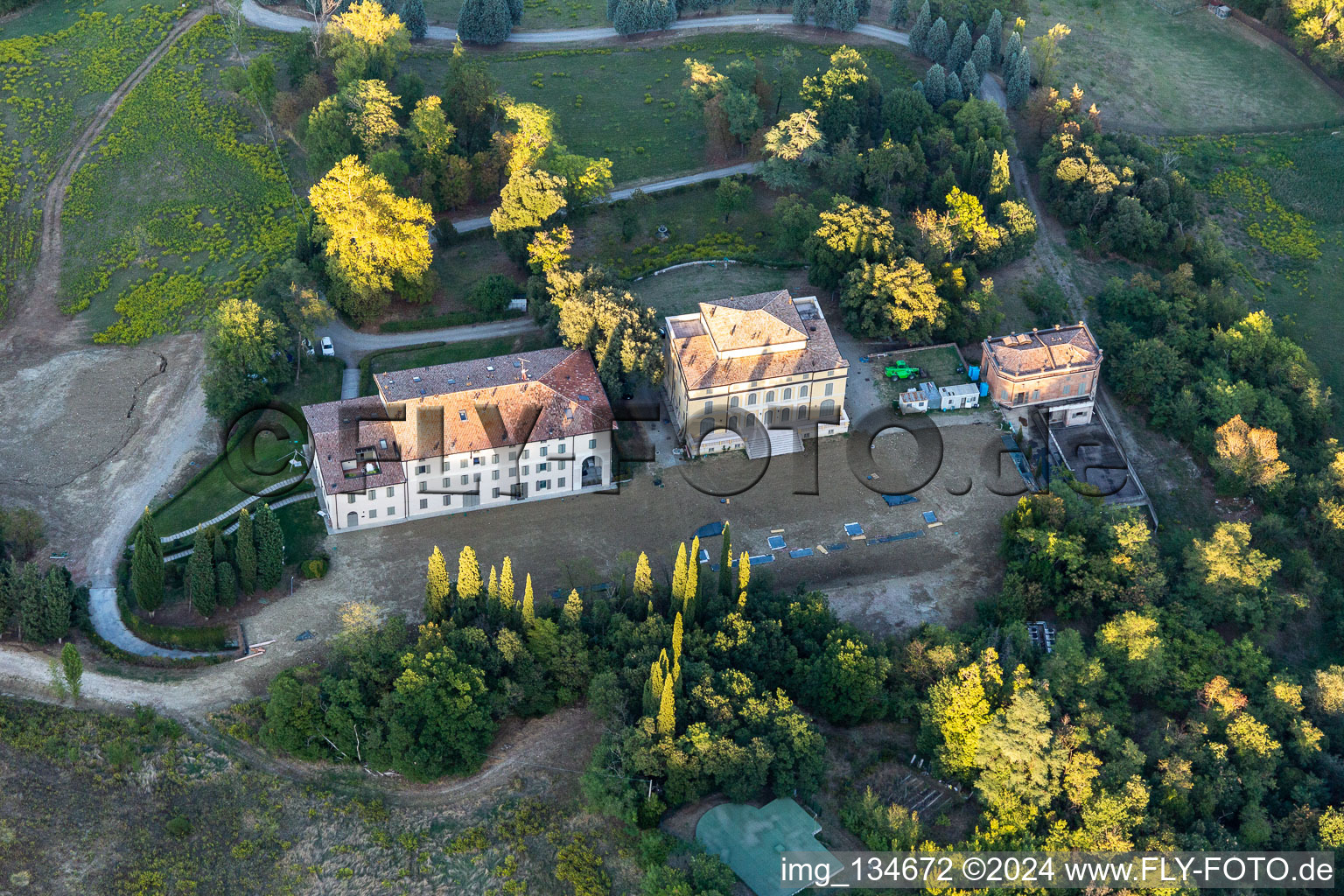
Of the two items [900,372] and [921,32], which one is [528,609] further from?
[921,32]

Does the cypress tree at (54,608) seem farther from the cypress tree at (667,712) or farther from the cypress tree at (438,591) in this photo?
the cypress tree at (667,712)

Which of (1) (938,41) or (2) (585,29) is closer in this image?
(1) (938,41)

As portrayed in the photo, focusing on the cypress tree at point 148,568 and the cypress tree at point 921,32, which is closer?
the cypress tree at point 148,568

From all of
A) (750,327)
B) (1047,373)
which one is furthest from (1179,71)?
(750,327)

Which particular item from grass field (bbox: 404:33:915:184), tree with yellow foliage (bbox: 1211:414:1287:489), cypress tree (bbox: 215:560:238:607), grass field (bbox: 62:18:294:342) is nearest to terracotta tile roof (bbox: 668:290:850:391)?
tree with yellow foliage (bbox: 1211:414:1287:489)

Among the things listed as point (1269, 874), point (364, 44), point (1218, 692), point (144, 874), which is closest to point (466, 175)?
point (364, 44)

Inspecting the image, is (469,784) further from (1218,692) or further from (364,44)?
(364,44)

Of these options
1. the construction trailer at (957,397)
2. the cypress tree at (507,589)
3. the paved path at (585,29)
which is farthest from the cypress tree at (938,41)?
the cypress tree at (507,589)
